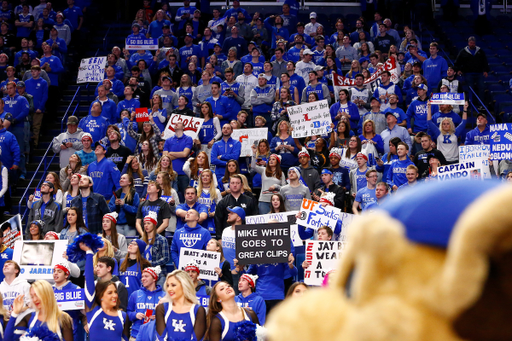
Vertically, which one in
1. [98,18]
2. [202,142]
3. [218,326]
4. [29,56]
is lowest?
[218,326]

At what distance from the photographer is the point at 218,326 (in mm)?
6777

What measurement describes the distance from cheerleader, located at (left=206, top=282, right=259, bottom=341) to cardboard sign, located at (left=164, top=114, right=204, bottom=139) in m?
5.95

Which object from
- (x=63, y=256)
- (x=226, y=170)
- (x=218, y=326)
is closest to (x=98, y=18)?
(x=226, y=170)

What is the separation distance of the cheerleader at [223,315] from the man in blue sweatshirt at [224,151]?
4869 millimetres

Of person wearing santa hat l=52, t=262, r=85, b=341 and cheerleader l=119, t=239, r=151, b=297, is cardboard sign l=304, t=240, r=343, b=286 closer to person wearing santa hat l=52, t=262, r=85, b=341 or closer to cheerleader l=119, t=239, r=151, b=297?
cheerleader l=119, t=239, r=151, b=297

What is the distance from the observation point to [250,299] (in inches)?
310

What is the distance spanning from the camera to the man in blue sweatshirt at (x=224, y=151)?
38.3 ft

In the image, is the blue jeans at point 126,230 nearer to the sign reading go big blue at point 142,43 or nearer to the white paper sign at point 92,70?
the white paper sign at point 92,70

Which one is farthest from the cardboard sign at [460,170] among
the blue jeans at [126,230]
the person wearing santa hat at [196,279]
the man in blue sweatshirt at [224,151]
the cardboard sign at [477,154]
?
the blue jeans at [126,230]

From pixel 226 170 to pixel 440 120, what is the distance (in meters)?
4.79

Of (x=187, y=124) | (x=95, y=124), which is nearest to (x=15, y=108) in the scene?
(x=95, y=124)

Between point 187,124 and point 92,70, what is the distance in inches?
165

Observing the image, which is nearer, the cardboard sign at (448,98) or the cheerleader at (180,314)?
the cheerleader at (180,314)

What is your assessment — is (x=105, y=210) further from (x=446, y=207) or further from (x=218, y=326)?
(x=446, y=207)
